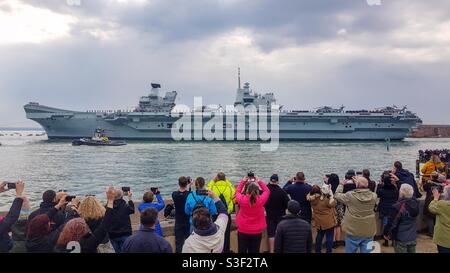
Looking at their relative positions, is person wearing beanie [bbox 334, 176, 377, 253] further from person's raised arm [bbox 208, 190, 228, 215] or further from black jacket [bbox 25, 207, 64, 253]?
black jacket [bbox 25, 207, 64, 253]

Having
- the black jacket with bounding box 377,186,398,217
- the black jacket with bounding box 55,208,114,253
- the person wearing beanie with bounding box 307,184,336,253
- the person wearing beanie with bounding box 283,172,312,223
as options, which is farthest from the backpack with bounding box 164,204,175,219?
the black jacket with bounding box 377,186,398,217

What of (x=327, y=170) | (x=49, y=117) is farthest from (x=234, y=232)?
(x=49, y=117)

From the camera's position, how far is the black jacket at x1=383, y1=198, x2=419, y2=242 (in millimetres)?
4156

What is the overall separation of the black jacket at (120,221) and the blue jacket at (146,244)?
40.8 inches

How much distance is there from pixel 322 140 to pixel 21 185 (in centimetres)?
6592

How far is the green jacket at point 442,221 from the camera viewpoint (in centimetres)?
383

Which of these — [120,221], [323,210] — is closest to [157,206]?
[120,221]

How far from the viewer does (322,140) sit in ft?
217

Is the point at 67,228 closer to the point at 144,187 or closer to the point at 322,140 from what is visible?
the point at 144,187

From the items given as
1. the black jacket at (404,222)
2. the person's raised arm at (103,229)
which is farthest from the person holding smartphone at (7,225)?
the black jacket at (404,222)

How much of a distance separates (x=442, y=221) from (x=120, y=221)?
368 centimetres

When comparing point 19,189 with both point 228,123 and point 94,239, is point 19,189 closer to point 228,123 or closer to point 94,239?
point 94,239

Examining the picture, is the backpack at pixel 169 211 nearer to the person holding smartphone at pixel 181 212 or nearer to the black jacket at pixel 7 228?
the person holding smartphone at pixel 181 212

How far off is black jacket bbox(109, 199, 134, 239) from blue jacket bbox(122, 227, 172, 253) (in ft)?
3.40
